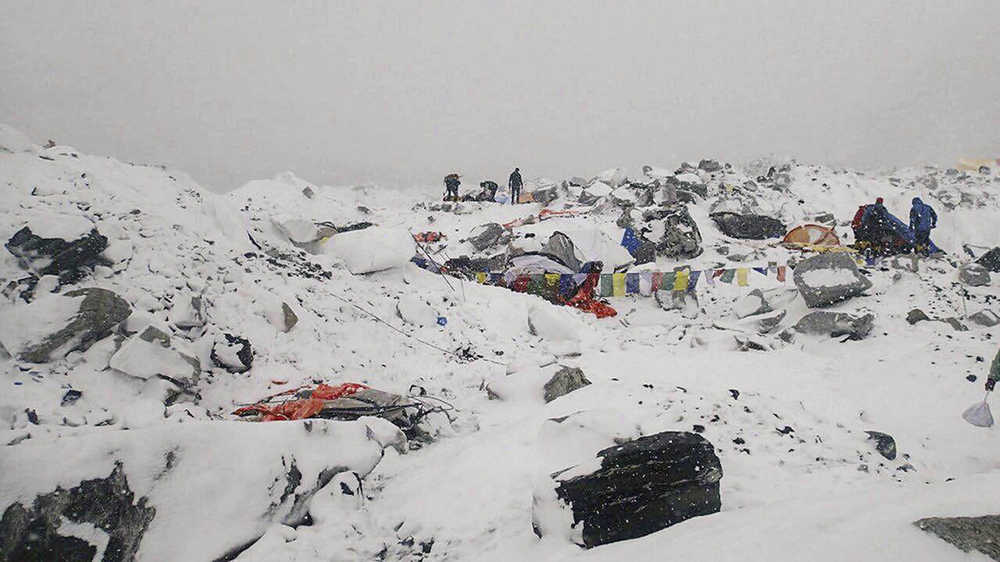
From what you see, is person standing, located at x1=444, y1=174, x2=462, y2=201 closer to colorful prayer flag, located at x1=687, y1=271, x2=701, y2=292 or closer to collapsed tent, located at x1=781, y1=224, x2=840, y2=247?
colorful prayer flag, located at x1=687, y1=271, x2=701, y2=292

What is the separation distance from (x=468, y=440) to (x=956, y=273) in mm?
12939

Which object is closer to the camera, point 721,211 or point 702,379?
point 702,379

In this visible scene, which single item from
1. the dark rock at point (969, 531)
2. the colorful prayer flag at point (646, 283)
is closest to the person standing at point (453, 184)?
the colorful prayer flag at point (646, 283)

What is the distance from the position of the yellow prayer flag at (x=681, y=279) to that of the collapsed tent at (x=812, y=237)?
21.2 ft

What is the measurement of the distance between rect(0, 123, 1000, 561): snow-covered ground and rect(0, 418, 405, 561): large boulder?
2cm

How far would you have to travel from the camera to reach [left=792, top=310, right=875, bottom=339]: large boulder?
902cm

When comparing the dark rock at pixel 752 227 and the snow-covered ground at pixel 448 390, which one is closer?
the snow-covered ground at pixel 448 390

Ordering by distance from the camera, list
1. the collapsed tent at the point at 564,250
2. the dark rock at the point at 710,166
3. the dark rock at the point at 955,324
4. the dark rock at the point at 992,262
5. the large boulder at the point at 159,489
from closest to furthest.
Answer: the large boulder at the point at 159,489 → the dark rock at the point at 955,324 → the dark rock at the point at 992,262 → the collapsed tent at the point at 564,250 → the dark rock at the point at 710,166

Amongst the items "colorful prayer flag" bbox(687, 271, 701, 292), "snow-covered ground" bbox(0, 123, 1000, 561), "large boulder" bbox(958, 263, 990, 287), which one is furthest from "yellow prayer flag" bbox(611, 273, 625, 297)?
"large boulder" bbox(958, 263, 990, 287)

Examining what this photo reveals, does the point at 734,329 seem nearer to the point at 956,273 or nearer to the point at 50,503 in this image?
the point at 956,273

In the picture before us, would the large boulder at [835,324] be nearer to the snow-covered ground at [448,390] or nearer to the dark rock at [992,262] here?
the snow-covered ground at [448,390]

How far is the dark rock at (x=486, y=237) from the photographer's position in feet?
56.7

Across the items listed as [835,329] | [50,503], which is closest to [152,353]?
[50,503]

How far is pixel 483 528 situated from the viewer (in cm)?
402
